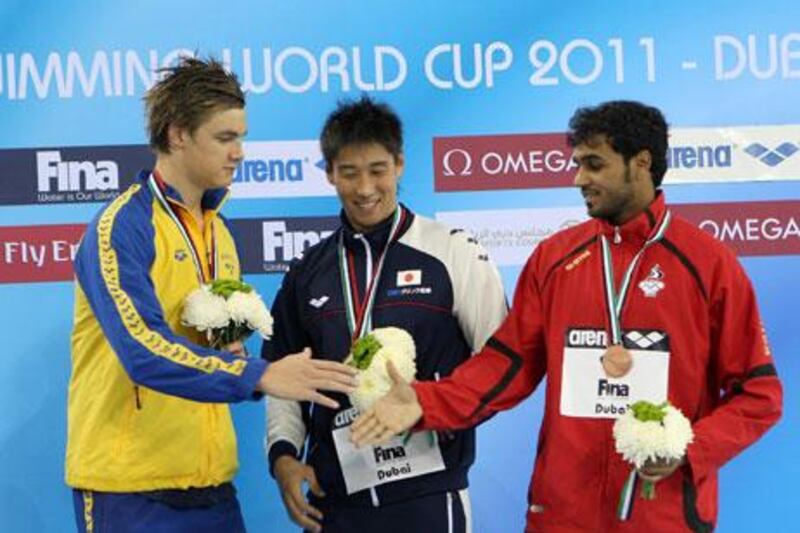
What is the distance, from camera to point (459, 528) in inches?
135

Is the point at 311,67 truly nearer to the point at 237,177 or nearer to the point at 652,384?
the point at 237,177

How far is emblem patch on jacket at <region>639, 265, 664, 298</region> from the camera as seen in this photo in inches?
125

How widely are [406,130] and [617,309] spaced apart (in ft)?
5.91

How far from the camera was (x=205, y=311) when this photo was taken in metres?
3.18

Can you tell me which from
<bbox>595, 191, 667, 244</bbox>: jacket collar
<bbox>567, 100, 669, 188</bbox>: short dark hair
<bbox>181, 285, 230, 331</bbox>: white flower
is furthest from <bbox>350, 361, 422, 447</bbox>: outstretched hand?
<bbox>567, 100, 669, 188</bbox>: short dark hair

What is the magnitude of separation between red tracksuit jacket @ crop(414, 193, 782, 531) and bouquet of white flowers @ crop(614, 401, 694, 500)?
0.09 metres

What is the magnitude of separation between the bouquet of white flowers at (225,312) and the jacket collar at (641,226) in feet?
3.04

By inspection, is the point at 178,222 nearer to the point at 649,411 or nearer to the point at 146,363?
the point at 146,363

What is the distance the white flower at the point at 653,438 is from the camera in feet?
9.61

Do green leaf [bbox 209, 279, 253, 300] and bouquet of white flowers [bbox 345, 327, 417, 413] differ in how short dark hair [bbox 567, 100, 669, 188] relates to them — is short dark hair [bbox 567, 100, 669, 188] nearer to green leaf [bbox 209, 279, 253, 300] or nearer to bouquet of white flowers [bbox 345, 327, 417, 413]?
bouquet of white flowers [bbox 345, 327, 417, 413]

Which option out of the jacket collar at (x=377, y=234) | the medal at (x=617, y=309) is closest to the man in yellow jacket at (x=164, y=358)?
the jacket collar at (x=377, y=234)

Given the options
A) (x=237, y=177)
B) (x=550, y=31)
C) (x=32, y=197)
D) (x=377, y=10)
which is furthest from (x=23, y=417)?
(x=550, y=31)

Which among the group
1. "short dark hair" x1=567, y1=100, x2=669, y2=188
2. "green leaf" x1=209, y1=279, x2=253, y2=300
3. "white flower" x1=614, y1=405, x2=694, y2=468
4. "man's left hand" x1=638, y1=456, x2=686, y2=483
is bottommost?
"man's left hand" x1=638, y1=456, x2=686, y2=483

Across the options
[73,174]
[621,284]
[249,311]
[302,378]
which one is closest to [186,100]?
[249,311]
